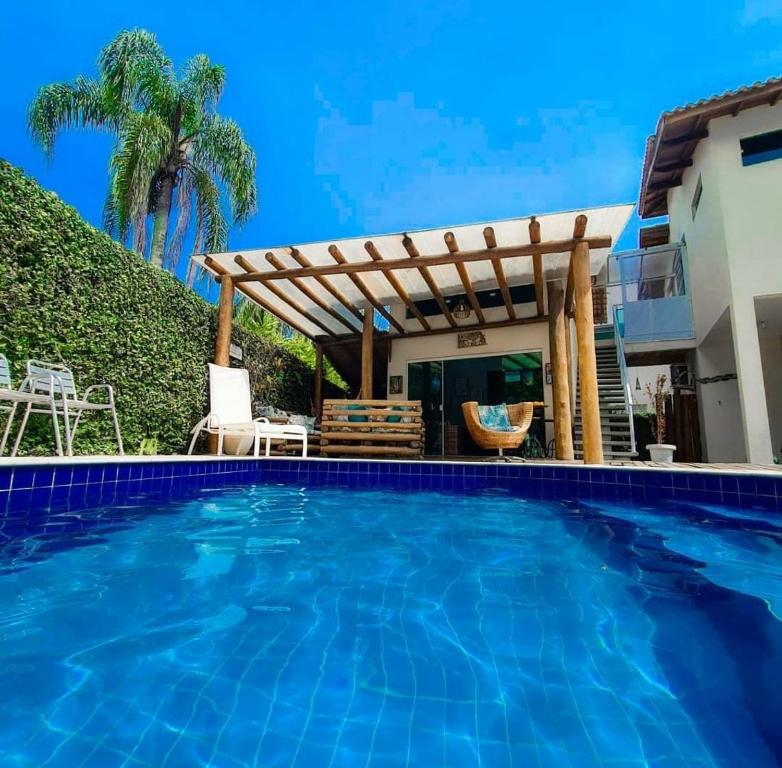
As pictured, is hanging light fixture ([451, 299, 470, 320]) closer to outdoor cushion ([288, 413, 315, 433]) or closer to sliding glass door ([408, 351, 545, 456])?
sliding glass door ([408, 351, 545, 456])

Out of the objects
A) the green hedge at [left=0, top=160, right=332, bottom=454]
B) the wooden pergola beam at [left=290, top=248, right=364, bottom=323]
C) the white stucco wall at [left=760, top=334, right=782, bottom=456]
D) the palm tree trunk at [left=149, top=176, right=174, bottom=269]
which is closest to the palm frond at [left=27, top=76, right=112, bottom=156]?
the palm tree trunk at [left=149, top=176, right=174, bottom=269]

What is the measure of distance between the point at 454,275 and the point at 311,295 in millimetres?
2512

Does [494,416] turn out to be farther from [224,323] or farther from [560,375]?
[224,323]

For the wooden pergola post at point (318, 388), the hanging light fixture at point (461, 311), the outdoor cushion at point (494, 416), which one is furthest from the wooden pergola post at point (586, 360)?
the wooden pergola post at point (318, 388)

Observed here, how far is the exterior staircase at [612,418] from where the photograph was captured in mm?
8141

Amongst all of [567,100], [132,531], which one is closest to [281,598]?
[132,531]

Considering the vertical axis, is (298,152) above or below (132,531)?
above

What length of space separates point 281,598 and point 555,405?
6.72 metres

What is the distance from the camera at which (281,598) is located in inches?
65.9

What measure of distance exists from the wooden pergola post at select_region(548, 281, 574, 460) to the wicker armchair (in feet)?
3.19

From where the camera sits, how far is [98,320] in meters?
4.76

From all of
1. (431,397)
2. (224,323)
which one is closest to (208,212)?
(224,323)

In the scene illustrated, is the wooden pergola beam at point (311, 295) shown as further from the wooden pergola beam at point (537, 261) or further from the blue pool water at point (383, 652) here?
the blue pool water at point (383, 652)

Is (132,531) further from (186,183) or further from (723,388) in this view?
(186,183)
